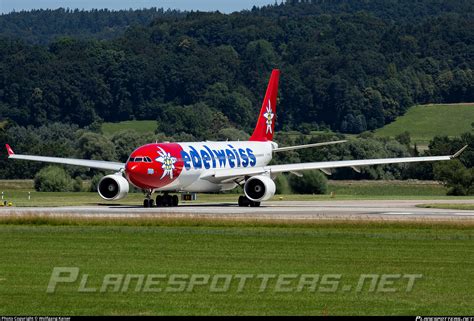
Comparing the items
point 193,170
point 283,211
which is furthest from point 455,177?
point 283,211

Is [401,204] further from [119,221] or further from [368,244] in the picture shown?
[368,244]

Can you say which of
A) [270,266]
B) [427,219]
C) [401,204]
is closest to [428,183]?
[401,204]

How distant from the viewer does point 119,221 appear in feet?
162

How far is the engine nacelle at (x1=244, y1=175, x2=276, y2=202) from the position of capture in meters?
65.1

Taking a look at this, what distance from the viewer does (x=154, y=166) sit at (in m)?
62.7

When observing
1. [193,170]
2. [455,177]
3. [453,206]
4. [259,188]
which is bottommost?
[455,177]

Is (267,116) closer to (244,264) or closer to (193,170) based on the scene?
(193,170)

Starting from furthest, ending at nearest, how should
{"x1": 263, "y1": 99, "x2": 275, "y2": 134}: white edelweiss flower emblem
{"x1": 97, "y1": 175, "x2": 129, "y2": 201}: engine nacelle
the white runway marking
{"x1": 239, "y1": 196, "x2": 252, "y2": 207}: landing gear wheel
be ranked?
{"x1": 263, "y1": 99, "x2": 275, "y2": 134}: white edelweiss flower emblem → {"x1": 239, "y1": 196, "x2": 252, "y2": 207}: landing gear wheel → {"x1": 97, "y1": 175, "x2": 129, "y2": 201}: engine nacelle → the white runway marking

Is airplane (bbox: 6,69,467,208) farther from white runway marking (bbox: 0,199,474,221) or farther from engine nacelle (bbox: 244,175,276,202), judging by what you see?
white runway marking (bbox: 0,199,474,221)

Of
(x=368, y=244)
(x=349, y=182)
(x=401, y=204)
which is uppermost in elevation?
(x=368, y=244)

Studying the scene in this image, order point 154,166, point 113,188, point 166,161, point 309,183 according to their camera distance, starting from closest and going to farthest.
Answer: point 154,166 < point 166,161 < point 113,188 < point 309,183

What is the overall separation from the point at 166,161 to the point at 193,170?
2935mm

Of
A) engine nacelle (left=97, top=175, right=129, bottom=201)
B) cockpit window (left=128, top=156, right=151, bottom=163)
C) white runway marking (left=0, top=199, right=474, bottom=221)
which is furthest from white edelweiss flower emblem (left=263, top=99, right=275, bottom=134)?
cockpit window (left=128, top=156, right=151, bottom=163)

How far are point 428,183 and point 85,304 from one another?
80913 mm
